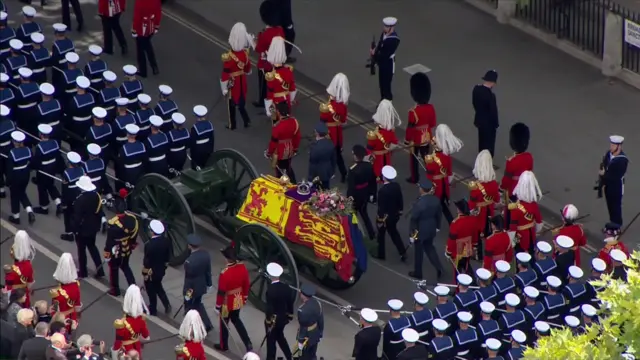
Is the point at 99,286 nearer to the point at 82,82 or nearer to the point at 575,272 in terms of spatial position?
the point at 82,82

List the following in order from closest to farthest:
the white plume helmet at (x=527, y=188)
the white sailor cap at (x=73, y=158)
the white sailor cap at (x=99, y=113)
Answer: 1. the white plume helmet at (x=527, y=188)
2. the white sailor cap at (x=73, y=158)
3. the white sailor cap at (x=99, y=113)

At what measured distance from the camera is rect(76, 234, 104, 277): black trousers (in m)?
25.2

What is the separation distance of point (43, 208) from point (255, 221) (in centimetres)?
370

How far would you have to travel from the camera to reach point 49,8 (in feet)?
107

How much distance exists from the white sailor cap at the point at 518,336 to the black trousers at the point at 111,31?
11063 millimetres

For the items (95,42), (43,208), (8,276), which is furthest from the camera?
(95,42)

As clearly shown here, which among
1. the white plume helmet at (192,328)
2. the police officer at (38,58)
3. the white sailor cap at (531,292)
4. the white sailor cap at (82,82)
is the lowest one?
the police officer at (38,58)

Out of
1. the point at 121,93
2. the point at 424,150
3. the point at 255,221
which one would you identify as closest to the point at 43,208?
the point at 121,93

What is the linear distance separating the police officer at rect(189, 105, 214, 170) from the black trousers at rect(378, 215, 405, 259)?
2.61 m

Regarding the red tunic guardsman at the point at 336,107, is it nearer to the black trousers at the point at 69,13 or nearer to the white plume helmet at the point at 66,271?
the white plume helmet at the point at 66,271

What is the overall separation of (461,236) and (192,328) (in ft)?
14.1

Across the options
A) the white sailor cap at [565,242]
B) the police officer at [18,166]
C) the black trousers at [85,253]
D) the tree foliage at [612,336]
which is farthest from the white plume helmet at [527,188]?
the tree foliage at [612,336]

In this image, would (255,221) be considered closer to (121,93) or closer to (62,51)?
(121,93)

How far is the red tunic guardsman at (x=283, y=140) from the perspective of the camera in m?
26.7
